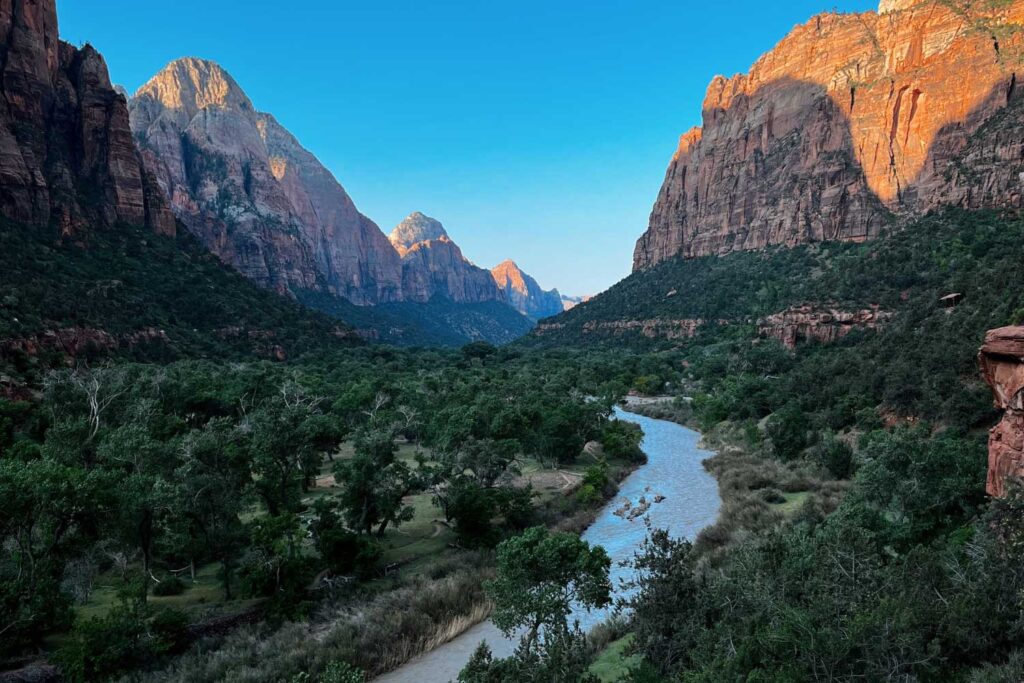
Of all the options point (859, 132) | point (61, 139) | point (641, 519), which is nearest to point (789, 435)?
Answer: point (641, 519)

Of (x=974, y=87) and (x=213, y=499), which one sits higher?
(x=974, y=87)

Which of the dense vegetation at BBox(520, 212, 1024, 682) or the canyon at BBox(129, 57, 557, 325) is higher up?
the canyon at BBox(129, 57, 557, 325)

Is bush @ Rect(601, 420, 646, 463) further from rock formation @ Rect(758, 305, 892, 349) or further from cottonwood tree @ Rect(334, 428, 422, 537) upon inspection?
rock formation @ Rect(758, 305, 892, 349)

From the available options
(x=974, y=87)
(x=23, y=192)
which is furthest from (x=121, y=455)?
(x=974, y=87)

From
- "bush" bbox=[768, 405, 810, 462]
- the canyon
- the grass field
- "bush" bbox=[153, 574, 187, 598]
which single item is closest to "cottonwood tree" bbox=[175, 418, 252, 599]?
"bush" bbox=[153, 574, 187, 598]

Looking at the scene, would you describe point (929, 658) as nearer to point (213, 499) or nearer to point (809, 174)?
point (213, 499)

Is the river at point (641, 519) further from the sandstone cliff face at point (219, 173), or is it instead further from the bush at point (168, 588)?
the sandstone cliff face at point (219, 173)
